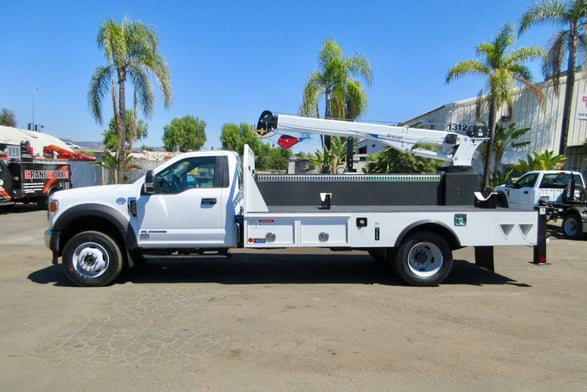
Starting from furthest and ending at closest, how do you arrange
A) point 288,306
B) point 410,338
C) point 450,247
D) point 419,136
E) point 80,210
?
point 419,136
point 450,247
point 80,210
point 288,306
point 410,338

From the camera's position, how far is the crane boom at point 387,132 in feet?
24.8

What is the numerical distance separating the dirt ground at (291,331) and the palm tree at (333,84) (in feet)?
34.6

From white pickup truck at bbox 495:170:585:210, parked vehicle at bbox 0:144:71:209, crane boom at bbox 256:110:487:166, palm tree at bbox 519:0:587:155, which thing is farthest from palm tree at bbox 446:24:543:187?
parked vehicle at bbox 0:144:71:209

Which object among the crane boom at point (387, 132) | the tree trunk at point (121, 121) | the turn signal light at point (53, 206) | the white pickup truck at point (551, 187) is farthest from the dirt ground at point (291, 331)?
the tree trunk at point (121, 121)

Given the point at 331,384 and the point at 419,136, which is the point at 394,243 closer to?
the point at 419,136

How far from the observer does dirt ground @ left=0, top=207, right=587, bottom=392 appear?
376cm

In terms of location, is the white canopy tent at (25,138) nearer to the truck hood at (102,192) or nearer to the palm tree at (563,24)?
the truck hood at (102,192)

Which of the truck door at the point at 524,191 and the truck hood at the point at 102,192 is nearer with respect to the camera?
the truck hood at the point at 102,192

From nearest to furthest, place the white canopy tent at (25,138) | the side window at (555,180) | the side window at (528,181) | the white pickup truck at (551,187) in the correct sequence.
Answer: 1. the white pickup truck at (551,187)
2. the side window at (555,180)
3. the side window at (528,181)
4. the white canopy tent at (25,138)

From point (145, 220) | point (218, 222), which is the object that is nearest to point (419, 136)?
point (218, 222)

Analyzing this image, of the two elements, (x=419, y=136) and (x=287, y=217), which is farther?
(x=419, y=136)

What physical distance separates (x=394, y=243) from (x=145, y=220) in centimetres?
383

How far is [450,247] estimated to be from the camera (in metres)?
6.86

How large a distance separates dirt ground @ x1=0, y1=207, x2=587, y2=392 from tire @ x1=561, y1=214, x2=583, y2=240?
4.88 m
